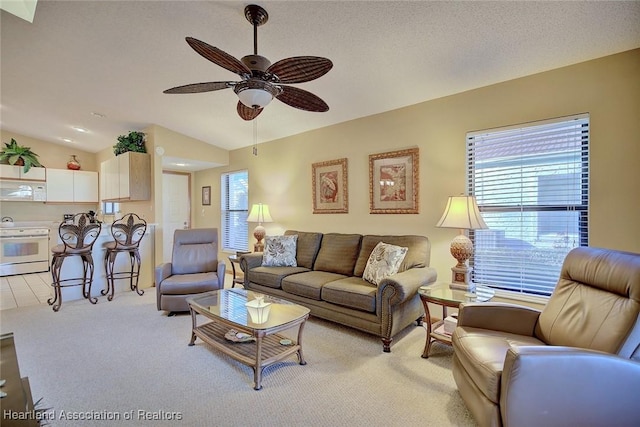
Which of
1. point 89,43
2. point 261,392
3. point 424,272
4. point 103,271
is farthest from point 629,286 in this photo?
point 103,271

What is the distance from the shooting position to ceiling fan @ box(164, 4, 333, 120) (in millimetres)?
1814

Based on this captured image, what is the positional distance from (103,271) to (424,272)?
457cm

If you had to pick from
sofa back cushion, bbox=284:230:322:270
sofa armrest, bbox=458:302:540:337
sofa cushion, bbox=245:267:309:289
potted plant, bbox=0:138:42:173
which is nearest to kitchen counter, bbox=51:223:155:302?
sofa cushion, bbox=245:267:309:289

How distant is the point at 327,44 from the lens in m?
2.57

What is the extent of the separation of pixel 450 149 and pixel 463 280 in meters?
1.38

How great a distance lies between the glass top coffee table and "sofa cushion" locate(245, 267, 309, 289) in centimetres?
70

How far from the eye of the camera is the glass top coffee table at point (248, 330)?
2.14 m

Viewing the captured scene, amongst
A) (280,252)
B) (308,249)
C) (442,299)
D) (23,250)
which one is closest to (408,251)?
(442,299)

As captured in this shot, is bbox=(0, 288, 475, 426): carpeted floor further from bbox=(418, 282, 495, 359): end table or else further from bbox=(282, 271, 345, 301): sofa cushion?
bbox=(282, 271, 345, 301): sofa cushion

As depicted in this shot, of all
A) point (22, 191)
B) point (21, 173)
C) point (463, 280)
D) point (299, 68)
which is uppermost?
point (299, 68)

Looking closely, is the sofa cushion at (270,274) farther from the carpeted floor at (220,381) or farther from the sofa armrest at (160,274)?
the sofa armrest at (160,274)

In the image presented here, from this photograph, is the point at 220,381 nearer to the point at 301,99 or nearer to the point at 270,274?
the point at 270,274

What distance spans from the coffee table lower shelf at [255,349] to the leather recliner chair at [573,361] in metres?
1.22

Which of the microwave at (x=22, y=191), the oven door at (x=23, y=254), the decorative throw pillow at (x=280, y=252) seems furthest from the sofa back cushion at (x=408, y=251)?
the microwave at (x=22, y=191)
